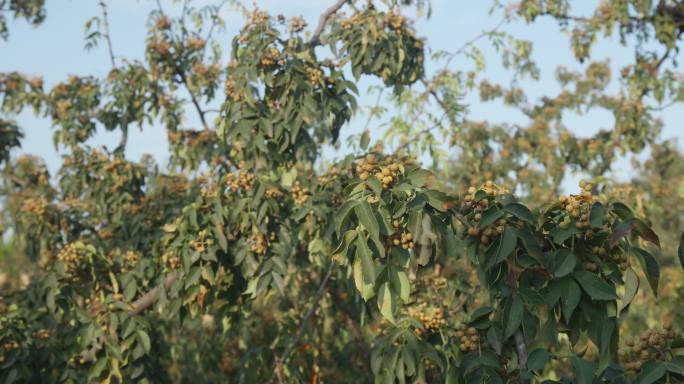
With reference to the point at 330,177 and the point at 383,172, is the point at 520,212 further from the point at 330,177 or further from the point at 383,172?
the point at 330,177

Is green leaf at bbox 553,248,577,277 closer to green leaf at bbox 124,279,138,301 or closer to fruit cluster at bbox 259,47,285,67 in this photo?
fruit cluster at bbox 259,47,285,67

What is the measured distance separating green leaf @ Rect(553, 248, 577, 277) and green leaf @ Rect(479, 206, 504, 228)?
226 millimetres

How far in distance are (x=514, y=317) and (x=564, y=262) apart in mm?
250

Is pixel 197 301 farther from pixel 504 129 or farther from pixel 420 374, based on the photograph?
pixel 504 129

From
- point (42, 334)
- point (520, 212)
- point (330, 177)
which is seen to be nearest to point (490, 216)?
point (520, 212)

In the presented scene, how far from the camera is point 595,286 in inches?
96.2

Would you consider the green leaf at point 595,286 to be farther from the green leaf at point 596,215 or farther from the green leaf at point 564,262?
the green leaf at point 596,215

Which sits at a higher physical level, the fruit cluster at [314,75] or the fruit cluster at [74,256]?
the fruit cluster at [314,75]

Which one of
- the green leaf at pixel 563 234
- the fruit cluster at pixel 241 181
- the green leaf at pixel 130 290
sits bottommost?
the green leaf at pixel 563 234

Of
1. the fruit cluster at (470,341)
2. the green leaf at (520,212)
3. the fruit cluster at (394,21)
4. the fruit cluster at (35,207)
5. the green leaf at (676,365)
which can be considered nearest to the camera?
the green leaf at (676,365)

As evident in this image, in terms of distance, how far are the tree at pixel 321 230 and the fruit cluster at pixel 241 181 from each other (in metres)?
0.01

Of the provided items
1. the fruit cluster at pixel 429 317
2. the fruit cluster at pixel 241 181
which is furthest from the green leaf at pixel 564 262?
the fruit cluster at pixel 241 181

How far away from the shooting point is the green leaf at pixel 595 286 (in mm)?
2411

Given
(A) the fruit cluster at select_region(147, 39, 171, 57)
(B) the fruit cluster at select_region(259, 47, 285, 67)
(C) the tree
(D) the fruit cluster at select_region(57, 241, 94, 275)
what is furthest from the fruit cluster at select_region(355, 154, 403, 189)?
(A) the fruit cluster at select_region(147, 39, 171, 57)
